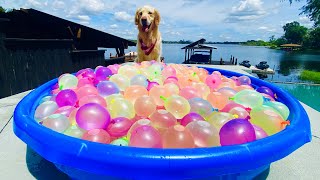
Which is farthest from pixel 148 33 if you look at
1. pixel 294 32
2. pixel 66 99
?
pixel 294 32

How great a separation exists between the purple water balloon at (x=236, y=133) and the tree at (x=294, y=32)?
394ft

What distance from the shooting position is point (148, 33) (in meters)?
4.82

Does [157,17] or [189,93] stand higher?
[157,17]

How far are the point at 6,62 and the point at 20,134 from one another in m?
5.06

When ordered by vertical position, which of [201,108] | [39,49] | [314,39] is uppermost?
[314,39]

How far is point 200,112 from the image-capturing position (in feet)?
7.39

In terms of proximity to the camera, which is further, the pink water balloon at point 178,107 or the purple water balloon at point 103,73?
the purple water balloon at point 103,73

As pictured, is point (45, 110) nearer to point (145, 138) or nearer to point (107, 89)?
point (107, 89)

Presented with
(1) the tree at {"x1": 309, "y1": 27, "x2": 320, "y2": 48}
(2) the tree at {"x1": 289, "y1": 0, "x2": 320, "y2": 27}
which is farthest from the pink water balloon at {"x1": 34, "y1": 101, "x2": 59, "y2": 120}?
(1) the tree at {"x1": 309, "y1": 27, "x2": 320, "y2": 48}

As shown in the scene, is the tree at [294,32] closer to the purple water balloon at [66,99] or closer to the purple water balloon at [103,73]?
the purple water balloon at [103,73]

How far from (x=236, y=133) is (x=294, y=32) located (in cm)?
12623

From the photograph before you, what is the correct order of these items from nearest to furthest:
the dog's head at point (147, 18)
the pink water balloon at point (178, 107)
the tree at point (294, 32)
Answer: the pink water balloon at point (178, 107) → the dog's head at point (147, 18) → the tree at point (294, 32)

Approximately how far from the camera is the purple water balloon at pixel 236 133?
65.0 inches

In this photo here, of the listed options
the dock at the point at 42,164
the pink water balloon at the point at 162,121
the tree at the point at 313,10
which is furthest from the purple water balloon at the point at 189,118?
the tree at the point at 313,10
